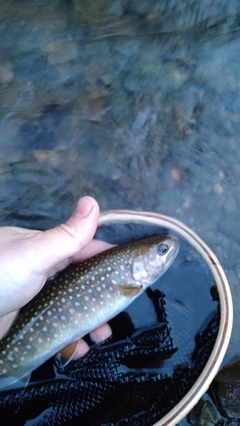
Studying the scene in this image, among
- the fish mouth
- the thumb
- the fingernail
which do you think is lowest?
the fish mouth

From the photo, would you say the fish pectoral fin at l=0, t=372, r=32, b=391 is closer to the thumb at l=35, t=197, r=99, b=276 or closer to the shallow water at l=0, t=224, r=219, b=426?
the shallow water at l=0, t=224, r=219, b=426

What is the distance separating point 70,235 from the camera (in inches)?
86.4

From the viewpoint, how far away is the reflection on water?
10.4 feet

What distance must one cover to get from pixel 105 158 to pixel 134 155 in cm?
22

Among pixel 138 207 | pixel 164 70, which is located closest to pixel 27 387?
pixel 138 207

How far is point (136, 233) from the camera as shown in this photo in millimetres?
2496

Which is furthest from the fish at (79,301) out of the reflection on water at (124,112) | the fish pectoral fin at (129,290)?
the reflection on water at (124,112)

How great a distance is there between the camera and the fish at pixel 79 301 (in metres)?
2.20

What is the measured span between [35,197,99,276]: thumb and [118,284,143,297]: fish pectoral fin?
1.10 ft

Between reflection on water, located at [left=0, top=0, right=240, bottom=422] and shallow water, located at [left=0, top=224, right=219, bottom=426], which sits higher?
reflection on water, located at [left=0, top=0, right=240, bottom=422]

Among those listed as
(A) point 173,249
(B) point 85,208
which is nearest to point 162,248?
(A) point 173,249

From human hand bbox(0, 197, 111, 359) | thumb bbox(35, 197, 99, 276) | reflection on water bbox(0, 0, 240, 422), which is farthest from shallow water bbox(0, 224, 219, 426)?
reflection on water bbox(0, 0, 240, 422)

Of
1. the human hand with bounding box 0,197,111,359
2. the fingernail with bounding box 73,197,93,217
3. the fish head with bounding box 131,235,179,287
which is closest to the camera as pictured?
the human hand with bounding box 0,197,111,359

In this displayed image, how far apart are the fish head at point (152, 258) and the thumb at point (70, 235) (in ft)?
0.99
